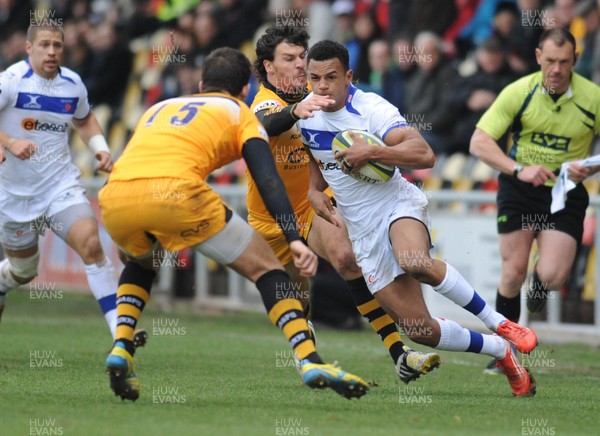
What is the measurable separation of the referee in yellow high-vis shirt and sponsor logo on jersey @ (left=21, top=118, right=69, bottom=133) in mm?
3410

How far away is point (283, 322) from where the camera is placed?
7.16 m

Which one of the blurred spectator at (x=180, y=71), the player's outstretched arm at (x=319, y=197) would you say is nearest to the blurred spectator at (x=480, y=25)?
the blurred spectator at (x=180, y=71)

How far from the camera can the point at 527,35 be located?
14586 mm

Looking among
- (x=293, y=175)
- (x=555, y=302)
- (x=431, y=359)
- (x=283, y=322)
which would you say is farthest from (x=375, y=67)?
(x=283, y=322)

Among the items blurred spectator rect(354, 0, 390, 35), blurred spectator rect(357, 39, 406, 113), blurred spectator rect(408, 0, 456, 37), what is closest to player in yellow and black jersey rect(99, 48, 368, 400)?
blurred spectator rect(357, 39, 406, 113)

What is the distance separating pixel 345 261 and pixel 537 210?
191 centimetres

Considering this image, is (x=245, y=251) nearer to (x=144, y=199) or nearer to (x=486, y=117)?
(x=144, y=199)

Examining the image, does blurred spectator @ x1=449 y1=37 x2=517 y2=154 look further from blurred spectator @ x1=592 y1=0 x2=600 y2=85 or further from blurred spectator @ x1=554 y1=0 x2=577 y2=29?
blurred spectator @ x1=592 y1=0 x2=600 y2=85

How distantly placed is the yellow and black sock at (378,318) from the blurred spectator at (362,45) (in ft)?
23.9

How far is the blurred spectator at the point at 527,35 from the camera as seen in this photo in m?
14.5

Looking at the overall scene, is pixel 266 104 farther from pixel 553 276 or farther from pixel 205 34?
pixel 205 34

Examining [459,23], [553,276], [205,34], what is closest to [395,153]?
[553,276]

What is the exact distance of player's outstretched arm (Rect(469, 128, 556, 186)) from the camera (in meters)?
9.38

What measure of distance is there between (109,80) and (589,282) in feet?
37.3
